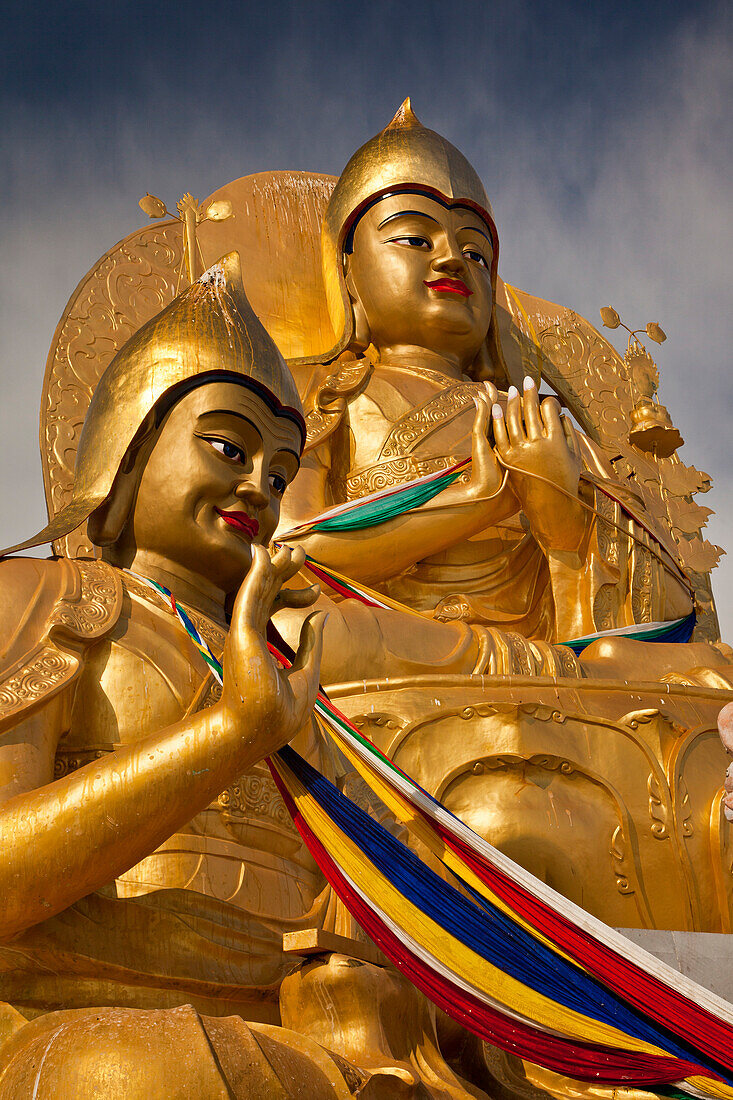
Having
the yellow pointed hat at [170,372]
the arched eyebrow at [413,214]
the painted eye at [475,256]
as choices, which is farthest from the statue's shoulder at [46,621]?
the painted eye at [475,256]

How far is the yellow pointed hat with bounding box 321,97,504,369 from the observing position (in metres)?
6.07

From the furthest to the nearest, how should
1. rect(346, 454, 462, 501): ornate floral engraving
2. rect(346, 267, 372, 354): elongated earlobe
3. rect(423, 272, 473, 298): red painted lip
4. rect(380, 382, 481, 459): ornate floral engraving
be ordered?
rect(346, 267, 372, 354): elongated earlobe → rect(423, 272, 473, 298): red painted lip → rect(380, 382, 481, 459): ornate floral engraving → rect(346, 454, 462, 501): ornate floral engraving

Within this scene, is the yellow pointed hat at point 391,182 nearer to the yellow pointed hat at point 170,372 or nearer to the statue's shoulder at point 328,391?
the statue's shoulder at point 328,391

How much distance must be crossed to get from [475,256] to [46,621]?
378 cm

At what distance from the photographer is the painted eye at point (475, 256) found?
613cm

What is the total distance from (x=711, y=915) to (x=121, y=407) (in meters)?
2.21

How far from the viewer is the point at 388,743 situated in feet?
12.8

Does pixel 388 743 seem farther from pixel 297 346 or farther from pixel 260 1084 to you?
pixel 297 346

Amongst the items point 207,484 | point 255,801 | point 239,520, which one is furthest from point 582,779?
point 207,484

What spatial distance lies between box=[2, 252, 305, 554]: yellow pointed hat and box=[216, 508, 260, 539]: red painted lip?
298 mm

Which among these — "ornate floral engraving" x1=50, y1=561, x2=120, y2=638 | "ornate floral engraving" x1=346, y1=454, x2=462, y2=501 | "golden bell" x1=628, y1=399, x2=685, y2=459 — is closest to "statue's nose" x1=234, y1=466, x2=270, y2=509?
"ornate floral engraving" x1=50, y1=561, x2=120, y2=638

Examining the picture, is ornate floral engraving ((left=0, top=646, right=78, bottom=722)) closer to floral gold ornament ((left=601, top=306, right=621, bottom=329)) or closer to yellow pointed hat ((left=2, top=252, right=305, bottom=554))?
yellow pointed hat ((left=2, top=252, right=305, bottom=554))

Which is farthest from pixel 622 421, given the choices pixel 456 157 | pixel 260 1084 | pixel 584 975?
pixel 260 1084

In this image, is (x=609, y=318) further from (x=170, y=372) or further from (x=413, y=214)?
(x=170, y=372)
